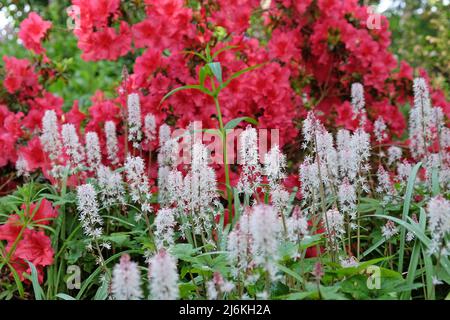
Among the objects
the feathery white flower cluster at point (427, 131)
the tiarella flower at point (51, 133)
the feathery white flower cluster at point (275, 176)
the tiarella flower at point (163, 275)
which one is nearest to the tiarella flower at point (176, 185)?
the feathery white flower cluster at point (275, 176)

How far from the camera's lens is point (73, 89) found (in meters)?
6.42

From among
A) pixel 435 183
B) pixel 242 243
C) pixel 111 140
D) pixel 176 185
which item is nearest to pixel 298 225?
pixel 242 243

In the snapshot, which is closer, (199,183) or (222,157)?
(199,183)

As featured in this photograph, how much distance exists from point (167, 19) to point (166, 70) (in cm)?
27

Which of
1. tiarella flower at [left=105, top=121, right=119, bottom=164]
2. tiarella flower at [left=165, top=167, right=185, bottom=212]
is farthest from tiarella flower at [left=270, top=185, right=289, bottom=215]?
tiarella flower at [left=105, top=121, right=119, bottom=164]

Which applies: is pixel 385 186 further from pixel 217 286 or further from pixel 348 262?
pixel 217 286

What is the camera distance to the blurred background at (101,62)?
414cm

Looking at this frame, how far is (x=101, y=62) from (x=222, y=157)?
12.7 feet

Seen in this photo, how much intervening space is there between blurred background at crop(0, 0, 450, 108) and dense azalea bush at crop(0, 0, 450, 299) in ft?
1.61

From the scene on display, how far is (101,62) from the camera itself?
Result: 640 cm

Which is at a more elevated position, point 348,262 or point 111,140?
point 111,140
